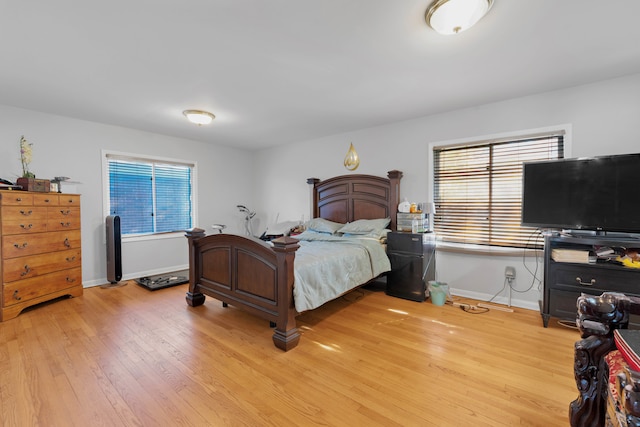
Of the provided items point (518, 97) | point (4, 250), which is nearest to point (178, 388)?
point (4, 250)

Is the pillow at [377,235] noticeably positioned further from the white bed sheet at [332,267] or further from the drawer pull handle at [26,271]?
the drawer pull handle at [26,271]

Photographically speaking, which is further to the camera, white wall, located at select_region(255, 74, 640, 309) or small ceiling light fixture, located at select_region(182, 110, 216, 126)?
small ceiling light fixture, located at select_region(182, 110, 216, 126)

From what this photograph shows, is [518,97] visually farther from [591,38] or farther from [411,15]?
[411,15]

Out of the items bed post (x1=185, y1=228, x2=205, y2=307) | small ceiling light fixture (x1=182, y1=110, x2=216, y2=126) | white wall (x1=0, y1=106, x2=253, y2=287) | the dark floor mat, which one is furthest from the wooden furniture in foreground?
white wall (x1=0, y1=106, x2=253, y2=287)

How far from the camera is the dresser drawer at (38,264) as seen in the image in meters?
2.92

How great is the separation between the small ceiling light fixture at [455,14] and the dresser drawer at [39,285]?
4.62 meters

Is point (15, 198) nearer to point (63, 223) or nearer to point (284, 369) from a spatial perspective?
point (63, 223)

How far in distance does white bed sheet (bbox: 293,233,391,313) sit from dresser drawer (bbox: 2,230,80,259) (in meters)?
2.93

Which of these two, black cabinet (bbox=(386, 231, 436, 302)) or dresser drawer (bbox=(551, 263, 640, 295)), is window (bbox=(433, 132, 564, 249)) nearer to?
black cabinet (bbox=(386, 231, 436, 302))

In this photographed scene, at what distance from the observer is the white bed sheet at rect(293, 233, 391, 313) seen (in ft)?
8.05

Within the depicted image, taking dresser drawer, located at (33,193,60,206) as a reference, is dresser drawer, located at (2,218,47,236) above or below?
below

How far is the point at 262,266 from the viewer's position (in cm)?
252

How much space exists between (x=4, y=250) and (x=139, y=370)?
232 cm

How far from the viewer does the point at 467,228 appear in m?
3.57
